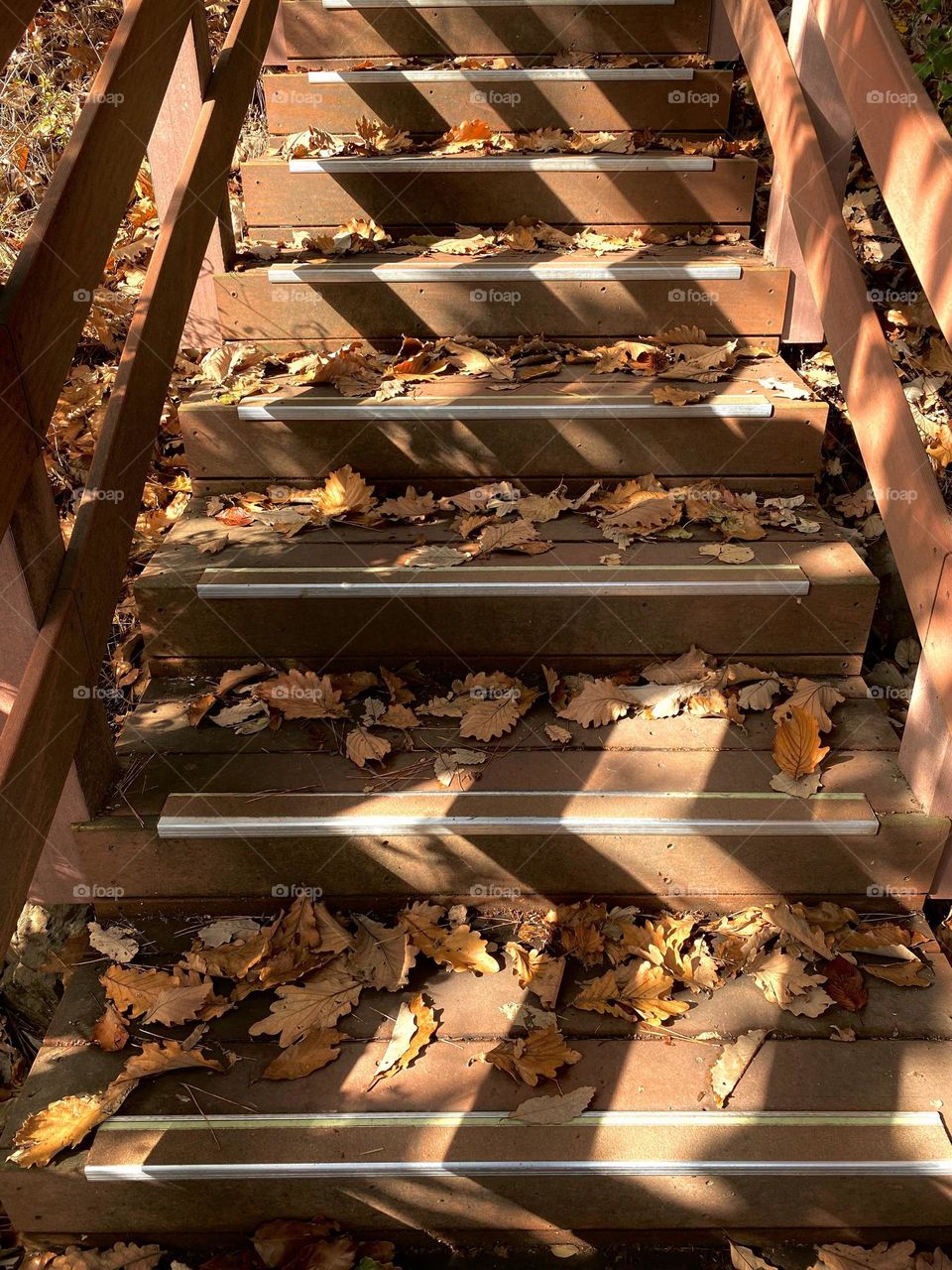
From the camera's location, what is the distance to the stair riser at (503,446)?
2.84m

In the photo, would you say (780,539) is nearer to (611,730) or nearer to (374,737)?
(611,730)

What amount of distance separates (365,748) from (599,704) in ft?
1.81

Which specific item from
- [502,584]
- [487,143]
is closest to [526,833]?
[502,584]

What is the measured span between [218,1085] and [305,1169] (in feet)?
0.76

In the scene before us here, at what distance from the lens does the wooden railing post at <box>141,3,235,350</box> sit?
2.97 metres

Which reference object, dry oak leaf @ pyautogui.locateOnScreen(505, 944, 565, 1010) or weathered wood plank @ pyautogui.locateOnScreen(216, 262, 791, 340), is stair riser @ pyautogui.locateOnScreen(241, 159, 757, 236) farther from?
dry oak leaf @ pyautogui.locateOnScreen(505, 944, 565, 1010)

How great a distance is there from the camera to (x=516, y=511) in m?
2.85

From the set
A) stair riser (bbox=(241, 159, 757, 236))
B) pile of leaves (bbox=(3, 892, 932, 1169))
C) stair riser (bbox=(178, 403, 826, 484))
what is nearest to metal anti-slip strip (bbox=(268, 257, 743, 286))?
stair riser (bbox=(241, 159, 757, 236))

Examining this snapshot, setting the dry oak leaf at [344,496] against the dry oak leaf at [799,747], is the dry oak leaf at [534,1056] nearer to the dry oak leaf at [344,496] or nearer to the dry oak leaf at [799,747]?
the dry oak leaf at [799,747]

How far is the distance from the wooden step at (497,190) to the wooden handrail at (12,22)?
6.17ft

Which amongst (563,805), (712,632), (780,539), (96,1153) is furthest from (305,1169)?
(780,539)

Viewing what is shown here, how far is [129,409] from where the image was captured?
2.27 m

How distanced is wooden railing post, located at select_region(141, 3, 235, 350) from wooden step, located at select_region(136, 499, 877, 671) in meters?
1.05

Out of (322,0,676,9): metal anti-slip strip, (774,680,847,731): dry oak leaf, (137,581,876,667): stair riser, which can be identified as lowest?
A: (774,680,847,731): dry oak leaf
